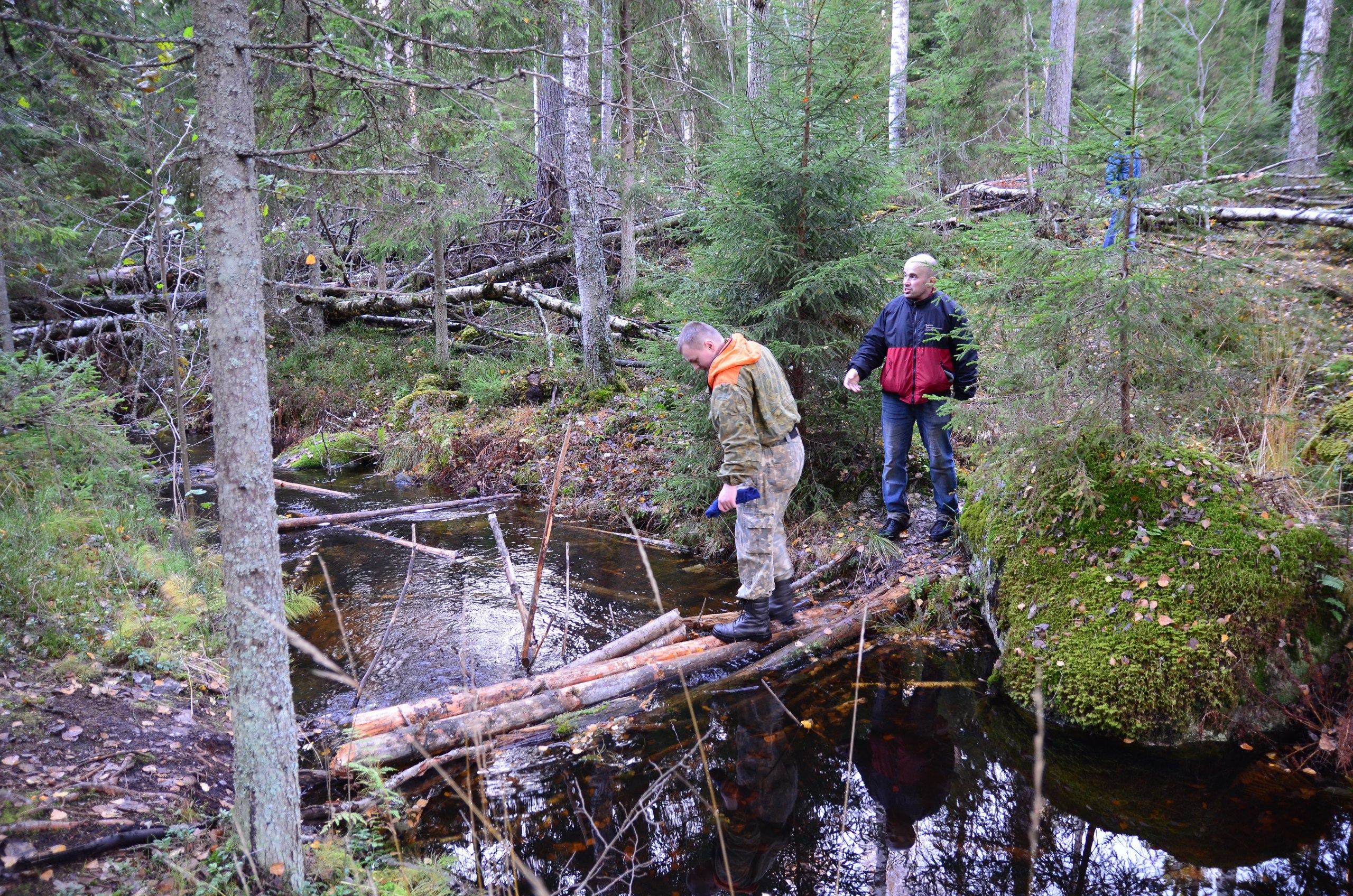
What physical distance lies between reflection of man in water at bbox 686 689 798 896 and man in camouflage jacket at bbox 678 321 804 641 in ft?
2.61

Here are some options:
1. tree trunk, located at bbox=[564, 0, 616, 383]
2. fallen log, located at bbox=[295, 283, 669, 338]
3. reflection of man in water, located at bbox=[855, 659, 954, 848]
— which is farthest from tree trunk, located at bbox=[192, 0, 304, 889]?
fallen log, located at bbox=[295, 283, 669, 338]

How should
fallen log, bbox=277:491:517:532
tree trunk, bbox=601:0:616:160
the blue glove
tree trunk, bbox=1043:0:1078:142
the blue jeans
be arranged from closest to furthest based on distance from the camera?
the blue glove, the blue jeans, fallen log, bbox=277:491:517:532, tree trunk, bbox=601:0:616:160, tree trunk, bbox=1043:0:1078:142

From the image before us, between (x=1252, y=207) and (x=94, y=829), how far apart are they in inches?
534

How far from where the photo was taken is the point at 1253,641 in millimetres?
4148

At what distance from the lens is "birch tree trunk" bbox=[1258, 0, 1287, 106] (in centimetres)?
1622

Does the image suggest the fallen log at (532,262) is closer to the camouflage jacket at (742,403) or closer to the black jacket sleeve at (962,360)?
the black jacket sleeve at (962,360)

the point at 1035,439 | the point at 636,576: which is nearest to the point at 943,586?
the point at 1035,439

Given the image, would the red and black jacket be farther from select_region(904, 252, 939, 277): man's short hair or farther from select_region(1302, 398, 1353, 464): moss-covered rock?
select_region(1302, 398, 1353, 464): moss-covered rock

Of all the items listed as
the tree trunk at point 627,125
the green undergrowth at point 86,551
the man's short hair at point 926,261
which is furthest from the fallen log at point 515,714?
the tree trunk at point 627,125

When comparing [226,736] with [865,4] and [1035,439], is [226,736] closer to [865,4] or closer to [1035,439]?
[1035,439]

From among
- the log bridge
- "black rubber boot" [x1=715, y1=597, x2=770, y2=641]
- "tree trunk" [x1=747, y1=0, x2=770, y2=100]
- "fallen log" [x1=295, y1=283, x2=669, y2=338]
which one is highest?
"tree trunk" [x1=747, y1=0, x2=770, y2=100]

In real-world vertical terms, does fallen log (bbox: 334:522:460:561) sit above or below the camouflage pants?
below

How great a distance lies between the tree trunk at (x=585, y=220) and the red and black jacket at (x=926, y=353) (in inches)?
237

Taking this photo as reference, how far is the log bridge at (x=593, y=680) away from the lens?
4227 millimetres
